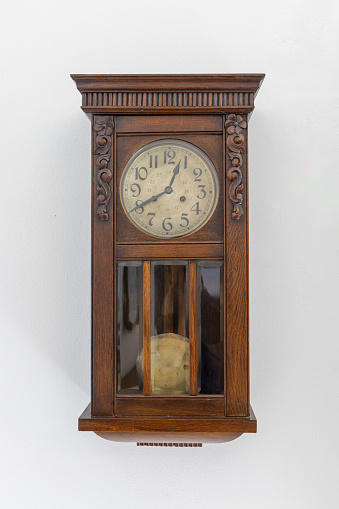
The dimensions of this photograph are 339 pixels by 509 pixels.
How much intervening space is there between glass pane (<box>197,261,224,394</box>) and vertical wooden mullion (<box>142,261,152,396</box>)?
0.08 meters

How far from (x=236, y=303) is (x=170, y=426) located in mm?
217

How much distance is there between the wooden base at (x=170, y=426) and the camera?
2.42ft

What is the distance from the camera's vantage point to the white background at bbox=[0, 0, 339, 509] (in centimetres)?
88

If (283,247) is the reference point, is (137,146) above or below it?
above

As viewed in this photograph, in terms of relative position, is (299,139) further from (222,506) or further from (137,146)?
(222,506)

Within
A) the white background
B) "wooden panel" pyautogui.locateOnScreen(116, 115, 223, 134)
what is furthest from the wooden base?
"wooden panel" pyautogui.locateOnScreen(116, 115, 223, 134)

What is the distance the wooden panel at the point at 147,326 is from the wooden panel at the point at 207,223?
0.05m

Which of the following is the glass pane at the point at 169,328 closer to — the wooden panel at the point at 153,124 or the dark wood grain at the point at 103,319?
the dark wood grain at the point at 103,319

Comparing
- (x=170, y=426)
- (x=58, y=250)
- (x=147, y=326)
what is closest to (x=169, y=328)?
(x=147, y=326)

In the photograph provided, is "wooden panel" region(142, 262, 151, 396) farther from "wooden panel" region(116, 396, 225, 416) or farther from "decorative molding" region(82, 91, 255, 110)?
"decorative molding" region(82, 91, 255, 110)

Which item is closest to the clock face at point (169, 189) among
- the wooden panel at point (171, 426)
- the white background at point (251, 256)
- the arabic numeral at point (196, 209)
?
the arabic numeral at point (196, 209)

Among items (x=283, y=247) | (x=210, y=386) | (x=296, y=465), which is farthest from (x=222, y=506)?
(x=283, y=247)

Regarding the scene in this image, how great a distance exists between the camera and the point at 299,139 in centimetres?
88
